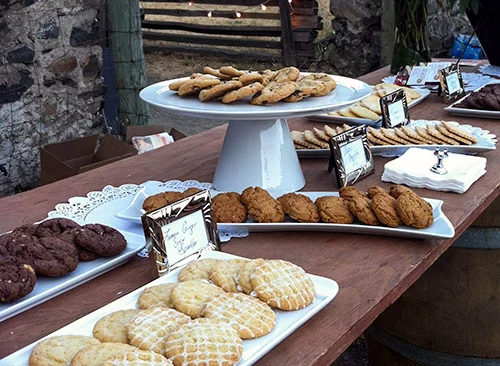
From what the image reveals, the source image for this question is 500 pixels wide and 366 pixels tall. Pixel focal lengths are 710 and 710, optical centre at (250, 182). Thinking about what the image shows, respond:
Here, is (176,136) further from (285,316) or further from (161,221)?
(285,316)

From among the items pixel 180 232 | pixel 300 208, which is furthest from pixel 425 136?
pixel 180 232

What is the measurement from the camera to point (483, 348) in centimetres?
212

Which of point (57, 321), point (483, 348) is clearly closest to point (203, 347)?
point (57, 321)

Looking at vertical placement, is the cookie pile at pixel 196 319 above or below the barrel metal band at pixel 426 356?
above

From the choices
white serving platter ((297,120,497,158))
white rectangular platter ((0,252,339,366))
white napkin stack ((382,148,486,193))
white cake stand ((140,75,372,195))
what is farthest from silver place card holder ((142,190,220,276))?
white serving platter ((297,120,497,158))

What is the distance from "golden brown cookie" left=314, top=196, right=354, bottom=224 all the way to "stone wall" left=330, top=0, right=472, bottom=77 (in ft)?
15.2

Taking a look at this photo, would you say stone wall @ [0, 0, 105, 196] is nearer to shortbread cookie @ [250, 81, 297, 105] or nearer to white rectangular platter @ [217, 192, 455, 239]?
shortbread cookie @ [250, 81, 297, 105]

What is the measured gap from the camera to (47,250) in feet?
4.23

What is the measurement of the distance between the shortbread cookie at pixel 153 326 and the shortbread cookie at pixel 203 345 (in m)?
0.02

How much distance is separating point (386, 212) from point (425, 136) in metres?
0.68

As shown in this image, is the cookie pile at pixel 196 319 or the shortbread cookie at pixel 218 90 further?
the shortbread cookie at pixel 218 90

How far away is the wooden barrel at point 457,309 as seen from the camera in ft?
6.66

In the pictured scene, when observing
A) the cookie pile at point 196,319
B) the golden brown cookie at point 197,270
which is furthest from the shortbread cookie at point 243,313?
the golden brown cookie at point 197,270

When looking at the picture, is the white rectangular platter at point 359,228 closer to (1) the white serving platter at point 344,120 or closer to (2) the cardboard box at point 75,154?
(1) the white serving platter at point 344,120
